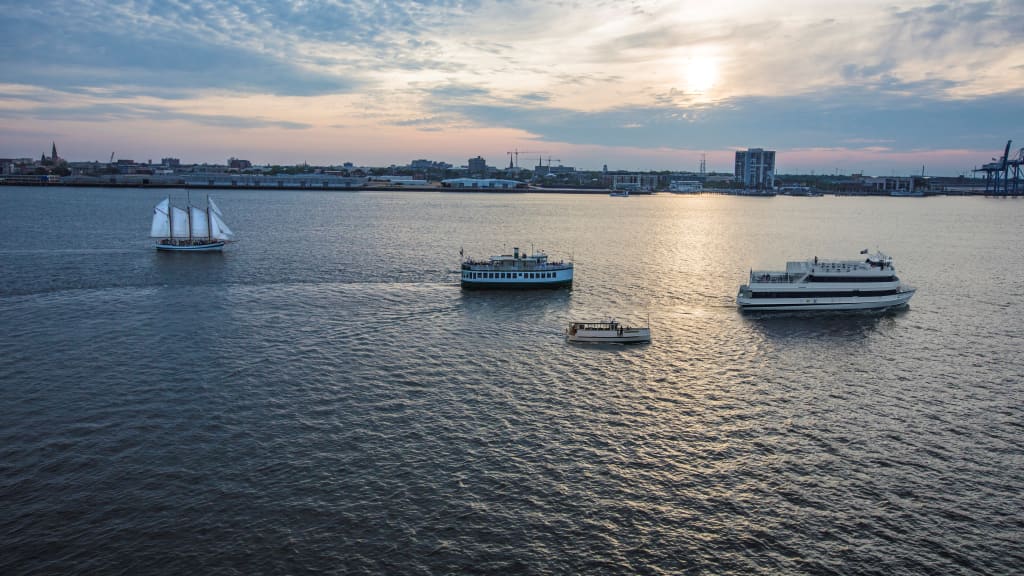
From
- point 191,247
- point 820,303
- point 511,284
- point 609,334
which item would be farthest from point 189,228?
point 820,303

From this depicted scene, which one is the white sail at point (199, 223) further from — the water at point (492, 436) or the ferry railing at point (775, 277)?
the ferry railing at point (775, 277)

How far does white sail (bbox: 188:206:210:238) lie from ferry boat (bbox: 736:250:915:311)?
9680 centimetres

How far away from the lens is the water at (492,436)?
98.4 ft

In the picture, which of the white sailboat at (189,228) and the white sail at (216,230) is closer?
the white sailboat at (189,228)

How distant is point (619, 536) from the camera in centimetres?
3091

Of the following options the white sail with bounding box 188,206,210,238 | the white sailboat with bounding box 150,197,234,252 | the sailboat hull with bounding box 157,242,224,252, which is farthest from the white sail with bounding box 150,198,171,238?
the white sail with bounding box 188,206,210,238

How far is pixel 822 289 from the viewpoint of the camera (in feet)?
255

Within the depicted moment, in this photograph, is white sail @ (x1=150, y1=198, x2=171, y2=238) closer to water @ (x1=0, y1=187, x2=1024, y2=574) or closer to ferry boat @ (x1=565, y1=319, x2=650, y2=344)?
water @ (x1=0, y1=187, x2=1024, y2=574)

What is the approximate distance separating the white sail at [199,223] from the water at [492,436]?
39960 millimetres

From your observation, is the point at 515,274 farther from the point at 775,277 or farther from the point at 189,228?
the point at 189,228

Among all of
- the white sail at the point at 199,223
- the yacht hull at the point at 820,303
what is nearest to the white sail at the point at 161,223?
the white sail at the point at 199,223

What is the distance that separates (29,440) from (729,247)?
435 ft

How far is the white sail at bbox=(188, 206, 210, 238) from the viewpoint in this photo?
12225cm

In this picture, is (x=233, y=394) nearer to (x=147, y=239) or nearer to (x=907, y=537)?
(x=907, y=537)
